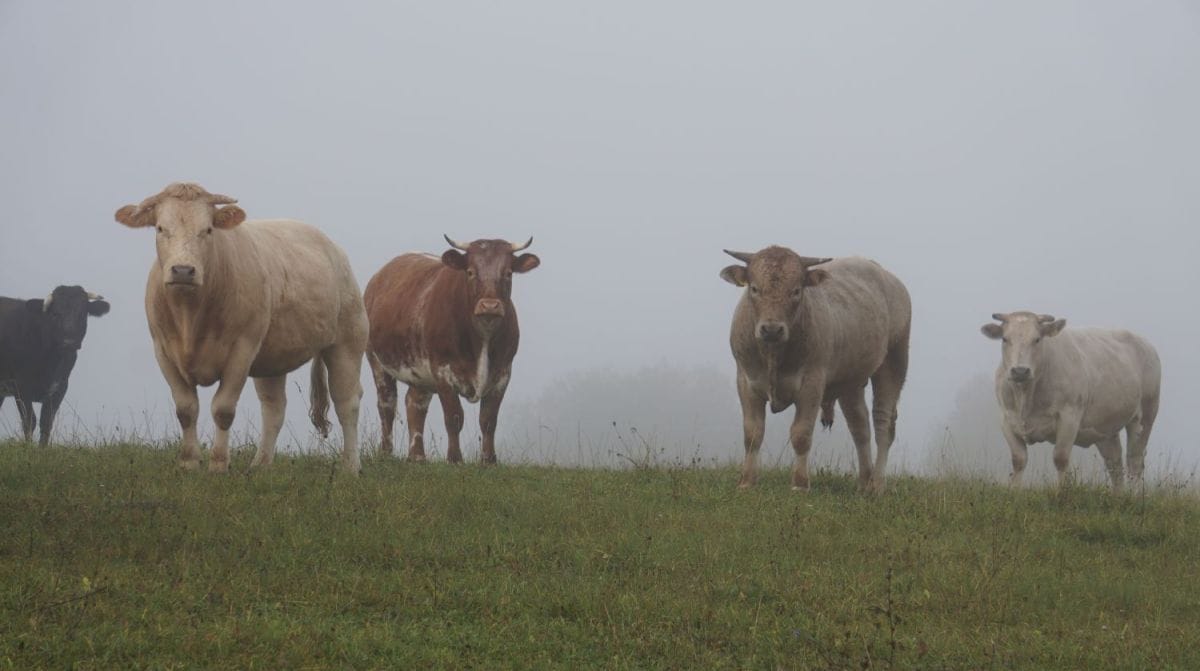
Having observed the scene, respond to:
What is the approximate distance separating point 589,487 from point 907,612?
13.8 feet

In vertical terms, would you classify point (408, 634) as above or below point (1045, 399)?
below

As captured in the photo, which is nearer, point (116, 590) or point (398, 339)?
point (116, 590)

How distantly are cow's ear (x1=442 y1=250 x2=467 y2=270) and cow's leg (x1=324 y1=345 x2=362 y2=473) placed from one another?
2391 mm

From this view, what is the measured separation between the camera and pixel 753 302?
1308cm

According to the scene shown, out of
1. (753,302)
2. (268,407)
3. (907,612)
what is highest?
(753,302)

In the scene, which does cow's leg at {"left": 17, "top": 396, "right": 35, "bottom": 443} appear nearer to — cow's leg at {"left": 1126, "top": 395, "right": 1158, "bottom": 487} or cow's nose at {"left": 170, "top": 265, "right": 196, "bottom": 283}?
cow's nose at {"left": 170, "top": 265, "right": 196, "bottom": 283}

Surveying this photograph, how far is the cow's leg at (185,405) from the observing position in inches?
445

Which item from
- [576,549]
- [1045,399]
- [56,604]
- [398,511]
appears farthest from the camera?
[1045,399]

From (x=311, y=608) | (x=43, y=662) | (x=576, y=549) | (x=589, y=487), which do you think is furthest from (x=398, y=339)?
(x=43, y=662)

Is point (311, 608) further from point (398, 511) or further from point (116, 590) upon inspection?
point (398, 511)

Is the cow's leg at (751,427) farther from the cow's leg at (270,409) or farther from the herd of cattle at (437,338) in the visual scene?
the cow's leg at (270,409)

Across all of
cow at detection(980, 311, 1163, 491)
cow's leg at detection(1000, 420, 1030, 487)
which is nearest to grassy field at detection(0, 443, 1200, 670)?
cow's leg at detection(1000, 420, 1030, 487)

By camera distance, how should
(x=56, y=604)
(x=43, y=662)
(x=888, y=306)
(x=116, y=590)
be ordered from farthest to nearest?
(x=888, y=306) → (x=116, y=590) → (x=56, y=604) → (x=43, y=662)

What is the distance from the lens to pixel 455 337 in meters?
15.2
